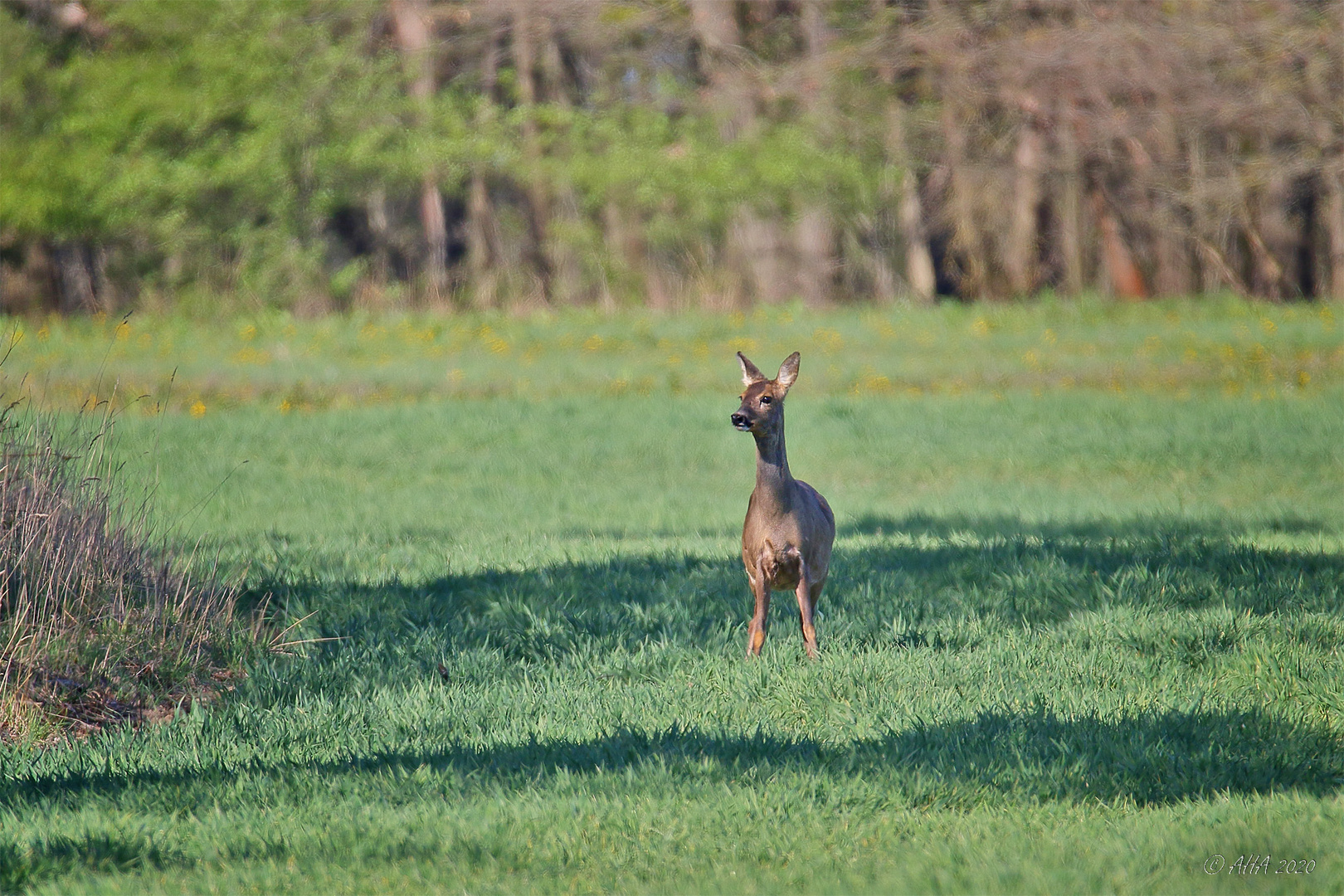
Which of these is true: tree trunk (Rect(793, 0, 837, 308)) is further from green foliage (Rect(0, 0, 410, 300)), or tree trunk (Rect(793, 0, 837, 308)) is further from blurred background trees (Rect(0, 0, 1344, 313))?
green foliage (Rect(0, 0, 410, 300))

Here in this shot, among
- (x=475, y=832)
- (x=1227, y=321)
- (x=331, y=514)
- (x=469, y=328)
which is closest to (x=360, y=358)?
(x=469, y=328)

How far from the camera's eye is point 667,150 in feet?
95.8

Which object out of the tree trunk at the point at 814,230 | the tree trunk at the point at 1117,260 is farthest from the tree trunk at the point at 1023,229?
the tree trunk at the point at 814,230

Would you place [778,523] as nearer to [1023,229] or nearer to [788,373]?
[788,373]

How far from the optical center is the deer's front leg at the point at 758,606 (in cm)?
629

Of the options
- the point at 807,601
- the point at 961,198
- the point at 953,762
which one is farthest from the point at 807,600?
the point at 961,198

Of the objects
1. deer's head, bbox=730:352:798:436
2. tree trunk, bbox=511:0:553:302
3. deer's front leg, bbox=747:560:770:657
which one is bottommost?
deer's front leg, bbox=747:560:770:657

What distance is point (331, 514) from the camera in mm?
11016

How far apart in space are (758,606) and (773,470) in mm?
649

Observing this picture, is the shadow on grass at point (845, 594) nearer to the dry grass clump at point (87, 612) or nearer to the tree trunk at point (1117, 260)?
the dry grass clump at point (87, 612)

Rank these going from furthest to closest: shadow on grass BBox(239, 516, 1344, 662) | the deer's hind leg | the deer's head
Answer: shadow on grass BBox(239, 516, 1344, 662), the deer's hind leg, the deer's head

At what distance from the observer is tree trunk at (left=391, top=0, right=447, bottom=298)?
2981cm

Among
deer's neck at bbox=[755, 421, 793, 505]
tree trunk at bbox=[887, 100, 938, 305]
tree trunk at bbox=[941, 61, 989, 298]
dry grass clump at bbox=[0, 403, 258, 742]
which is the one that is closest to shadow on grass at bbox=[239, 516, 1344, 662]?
dry grass clump at bbox=[0, 403, 258, 742]

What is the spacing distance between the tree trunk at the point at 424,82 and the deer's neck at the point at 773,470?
22530 mm
